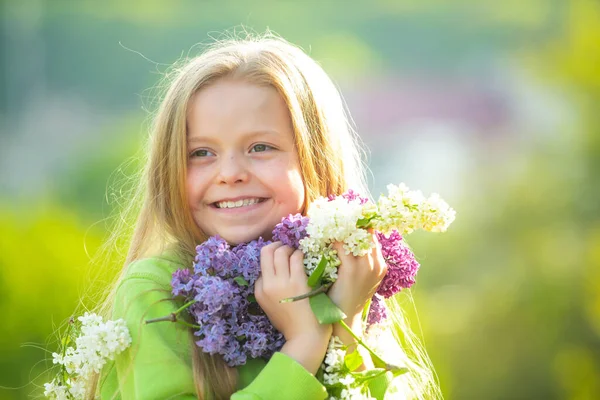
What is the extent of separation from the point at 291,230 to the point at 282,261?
0.13 m

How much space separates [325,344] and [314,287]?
0.19 m

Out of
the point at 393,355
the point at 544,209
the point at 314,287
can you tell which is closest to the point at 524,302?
the point at 544,209

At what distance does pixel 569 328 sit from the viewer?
10.1 meters

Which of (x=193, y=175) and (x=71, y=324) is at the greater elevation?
(x=193, y=175)

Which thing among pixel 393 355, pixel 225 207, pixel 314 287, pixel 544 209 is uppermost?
pixel 544 209

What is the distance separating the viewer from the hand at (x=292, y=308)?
2.46 metres

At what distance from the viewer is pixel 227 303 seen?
2.43 m

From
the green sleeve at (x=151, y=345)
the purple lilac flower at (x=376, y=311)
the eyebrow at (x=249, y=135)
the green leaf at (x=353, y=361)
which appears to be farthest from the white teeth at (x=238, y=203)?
the green leaf at (x=353, y=361)

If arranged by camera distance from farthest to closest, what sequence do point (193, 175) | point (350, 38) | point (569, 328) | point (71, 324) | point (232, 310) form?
point (350, 38)
point (569, 328)
point (193, 175)
point (71, 324)
point (232, 310)

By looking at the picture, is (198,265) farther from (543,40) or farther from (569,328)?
(543,40)

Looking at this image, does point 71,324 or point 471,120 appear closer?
point 71,324

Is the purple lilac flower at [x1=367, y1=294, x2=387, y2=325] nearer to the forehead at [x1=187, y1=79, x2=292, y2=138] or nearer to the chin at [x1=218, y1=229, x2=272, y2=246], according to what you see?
the chin at [x1=218, y1=229, x2=272, y2=246]

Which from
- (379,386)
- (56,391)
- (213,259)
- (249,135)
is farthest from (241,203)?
(56,391)

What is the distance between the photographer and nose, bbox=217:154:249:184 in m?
2.76
